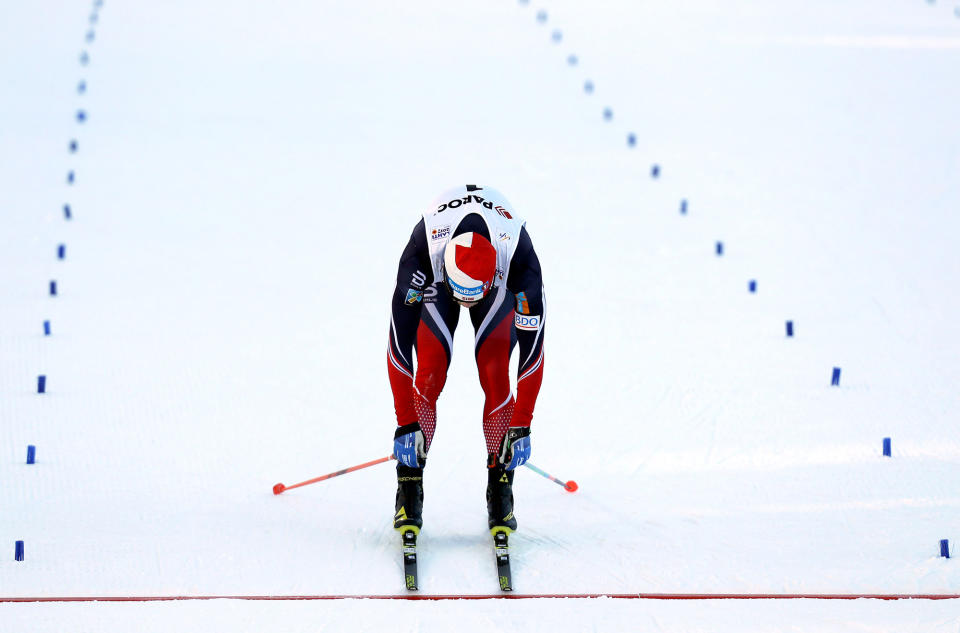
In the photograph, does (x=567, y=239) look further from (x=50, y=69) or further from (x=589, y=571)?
(x=50, y=69)

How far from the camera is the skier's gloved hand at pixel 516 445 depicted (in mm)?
4023

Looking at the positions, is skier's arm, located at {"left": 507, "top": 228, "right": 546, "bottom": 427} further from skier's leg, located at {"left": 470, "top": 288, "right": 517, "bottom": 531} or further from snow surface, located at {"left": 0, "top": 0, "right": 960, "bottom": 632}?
snow surface, located at {"left": 0, "top": 0, "right": 960, "bottom": 632}

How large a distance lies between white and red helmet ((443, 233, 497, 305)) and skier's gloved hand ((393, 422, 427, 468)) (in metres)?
0.52

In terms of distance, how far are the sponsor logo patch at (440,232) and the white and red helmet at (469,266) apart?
0.09 metres

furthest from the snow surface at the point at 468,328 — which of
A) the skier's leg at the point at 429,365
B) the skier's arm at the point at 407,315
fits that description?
the skier's arm at the point at 407,315

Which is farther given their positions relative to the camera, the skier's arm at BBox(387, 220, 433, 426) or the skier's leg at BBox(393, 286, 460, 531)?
the skier's leg at BBox(393, 286, 460, 531)

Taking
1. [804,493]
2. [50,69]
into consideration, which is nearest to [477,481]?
[804,493]

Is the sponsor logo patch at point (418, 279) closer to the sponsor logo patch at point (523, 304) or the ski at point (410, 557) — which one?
the sponsor logo patch at point (523, 304)

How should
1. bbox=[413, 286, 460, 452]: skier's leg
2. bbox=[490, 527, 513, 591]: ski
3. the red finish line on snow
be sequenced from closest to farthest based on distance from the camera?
the red finish line on snow
bbox=[490, 527, 513, 591]: ski
bbox=[413, 286, 460, 452]: skier's leg

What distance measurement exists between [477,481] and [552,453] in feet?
1.69

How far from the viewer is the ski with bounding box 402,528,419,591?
389 cm

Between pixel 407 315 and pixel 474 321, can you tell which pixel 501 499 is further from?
pixel 407 315

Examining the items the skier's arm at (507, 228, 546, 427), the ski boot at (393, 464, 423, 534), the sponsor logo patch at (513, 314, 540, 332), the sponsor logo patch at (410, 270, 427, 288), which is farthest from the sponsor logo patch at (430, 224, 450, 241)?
the ski boot at (393, 464, 423, 534)

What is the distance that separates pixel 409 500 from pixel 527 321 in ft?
2.62
